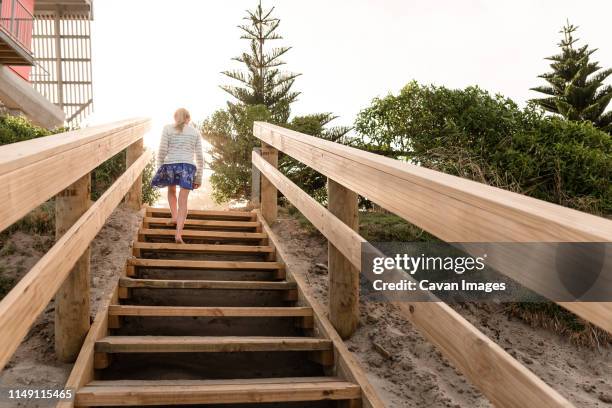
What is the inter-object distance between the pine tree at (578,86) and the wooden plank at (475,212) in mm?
19831

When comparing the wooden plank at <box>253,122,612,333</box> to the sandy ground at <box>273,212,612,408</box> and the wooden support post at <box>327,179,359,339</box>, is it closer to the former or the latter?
the wooden support post at <box>327,179,359,339</box>

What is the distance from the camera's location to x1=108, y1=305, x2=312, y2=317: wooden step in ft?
10.7

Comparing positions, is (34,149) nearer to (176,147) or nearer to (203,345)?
(203,345)

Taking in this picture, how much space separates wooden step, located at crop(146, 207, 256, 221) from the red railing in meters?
7.16

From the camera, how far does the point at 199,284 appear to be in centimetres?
374

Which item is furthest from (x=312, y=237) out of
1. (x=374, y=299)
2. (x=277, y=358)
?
(x=277, y=358)

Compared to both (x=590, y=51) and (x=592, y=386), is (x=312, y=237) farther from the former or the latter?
(x=590, y=51)

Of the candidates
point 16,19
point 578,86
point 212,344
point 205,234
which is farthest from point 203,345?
point 578,86

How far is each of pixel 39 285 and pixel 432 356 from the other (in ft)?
7.14

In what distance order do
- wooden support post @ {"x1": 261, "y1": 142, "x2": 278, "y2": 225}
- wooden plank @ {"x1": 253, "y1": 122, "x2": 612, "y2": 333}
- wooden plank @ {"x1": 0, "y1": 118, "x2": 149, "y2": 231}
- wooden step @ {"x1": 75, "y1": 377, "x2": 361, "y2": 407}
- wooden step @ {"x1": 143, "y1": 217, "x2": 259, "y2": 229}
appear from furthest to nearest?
wooden support post @ {"x1": 261, "y1": 142, "x2": 278, "y2": 225} < wooden step @ {"x1": 143, "y1": 217, "x2": 259, "y2": 229} < wooden step @ {"x1": 75, "y1": 377, "x2": 361, "y2": 407} < wooden plank @ {"x1": 0, "y1": 118, "x2": 149, "y2": 231} < wooden plank @ {"x1": 253, "y1": 122, "x2": 612, "y2": 333}

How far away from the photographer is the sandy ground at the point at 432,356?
2805 millimetres

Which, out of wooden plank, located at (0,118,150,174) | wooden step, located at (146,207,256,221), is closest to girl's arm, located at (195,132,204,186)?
wooden step, located at (146,207,256,221)

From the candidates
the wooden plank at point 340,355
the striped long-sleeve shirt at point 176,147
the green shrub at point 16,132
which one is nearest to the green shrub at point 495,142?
the striped long-sleeve shirt at point 176,147

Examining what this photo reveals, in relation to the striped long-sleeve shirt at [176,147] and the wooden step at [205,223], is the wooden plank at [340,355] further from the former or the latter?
the striped long-sleeve shirt at [176,147]
